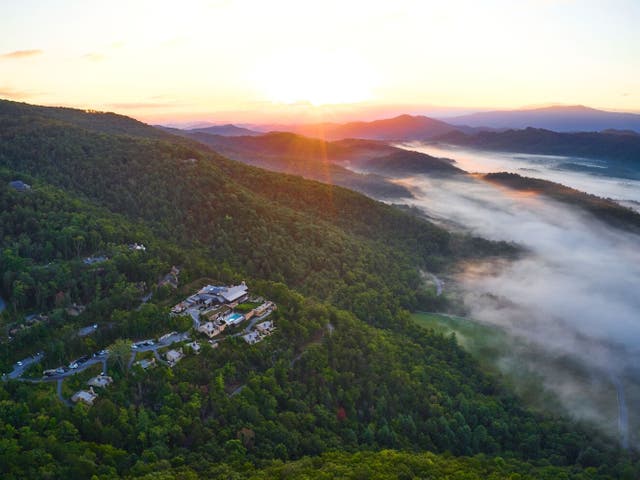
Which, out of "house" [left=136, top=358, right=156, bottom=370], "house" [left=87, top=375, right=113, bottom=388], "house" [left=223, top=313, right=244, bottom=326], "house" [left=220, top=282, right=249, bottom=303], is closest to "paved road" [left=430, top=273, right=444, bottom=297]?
"house" [left=220, top=282, right=249, bottom=303]

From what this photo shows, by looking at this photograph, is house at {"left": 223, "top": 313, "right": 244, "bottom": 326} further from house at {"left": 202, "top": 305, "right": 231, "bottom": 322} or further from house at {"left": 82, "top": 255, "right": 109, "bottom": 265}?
house at {"left": 82, "top": 255, "right": 109, "bottom": 265}

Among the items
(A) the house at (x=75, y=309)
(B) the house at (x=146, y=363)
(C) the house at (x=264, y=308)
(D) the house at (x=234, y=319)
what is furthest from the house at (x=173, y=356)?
(A) the house at (x=75, y=309)

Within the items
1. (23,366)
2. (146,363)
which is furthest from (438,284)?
(23,366)

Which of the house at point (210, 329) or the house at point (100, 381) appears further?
the house at point (210, 329)

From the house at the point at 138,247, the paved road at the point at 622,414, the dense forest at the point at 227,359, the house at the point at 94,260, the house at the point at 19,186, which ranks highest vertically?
the house at the point at 19,186

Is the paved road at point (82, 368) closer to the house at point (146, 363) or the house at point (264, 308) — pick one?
the house at point (146, 363)

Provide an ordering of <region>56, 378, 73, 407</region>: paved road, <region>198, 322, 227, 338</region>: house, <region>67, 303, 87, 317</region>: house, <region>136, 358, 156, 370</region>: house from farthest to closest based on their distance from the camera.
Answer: <region>67, 303, 87, 317</region>: house → <region>198, 322, 227, 338</region>: house → <region>136, 358, 156, 370</region>: house → <region>56, 378, 73, 407</region>: paved road
